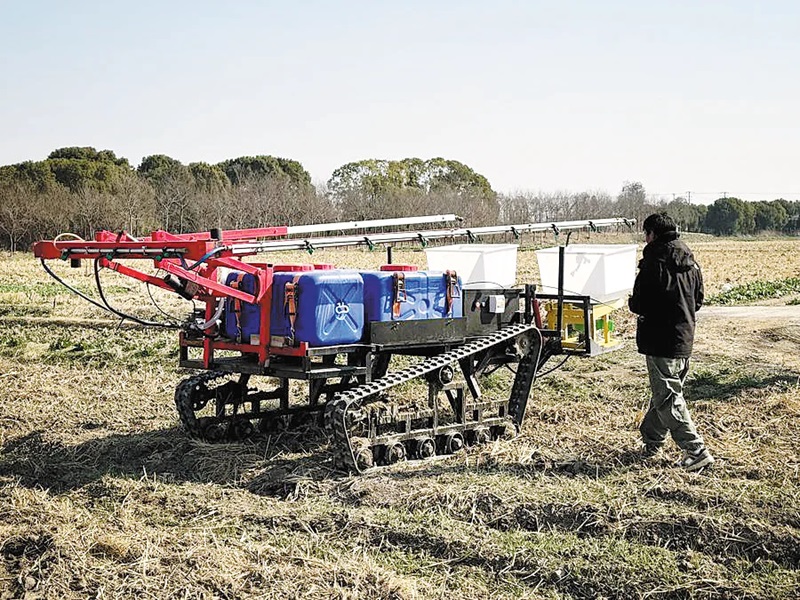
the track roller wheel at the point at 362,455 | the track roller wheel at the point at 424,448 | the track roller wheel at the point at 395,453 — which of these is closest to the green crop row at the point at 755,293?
the track roller wheel at the point at 424,448

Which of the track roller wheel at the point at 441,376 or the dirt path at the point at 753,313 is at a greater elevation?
the track roller wheel at the point at 441,376

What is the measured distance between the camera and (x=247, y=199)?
67062 millimetres

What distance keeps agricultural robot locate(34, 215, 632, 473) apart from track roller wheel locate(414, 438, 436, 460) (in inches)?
0.5

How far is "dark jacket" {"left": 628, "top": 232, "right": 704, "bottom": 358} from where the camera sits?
7.86 metres

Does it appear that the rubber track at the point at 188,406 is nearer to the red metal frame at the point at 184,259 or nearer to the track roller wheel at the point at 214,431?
the track roller wheel at the point at 214,431

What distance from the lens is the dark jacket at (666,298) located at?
25.8 feet

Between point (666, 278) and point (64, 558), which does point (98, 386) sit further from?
point (666, 278)

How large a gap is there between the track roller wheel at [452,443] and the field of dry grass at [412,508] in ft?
0.61

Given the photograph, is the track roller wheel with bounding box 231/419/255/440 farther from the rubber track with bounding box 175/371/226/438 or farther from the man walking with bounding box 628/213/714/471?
the man walking with bounding box 628/213/714/471

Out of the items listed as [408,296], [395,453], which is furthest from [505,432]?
[408,296]

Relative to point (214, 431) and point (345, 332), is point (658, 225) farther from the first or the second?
point (214, 431)

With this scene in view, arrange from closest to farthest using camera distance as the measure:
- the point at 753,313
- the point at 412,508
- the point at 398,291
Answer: the point at 412,508
the point at 398,291
the point at 753,313

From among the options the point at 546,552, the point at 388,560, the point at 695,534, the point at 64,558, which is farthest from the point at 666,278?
the point at 64,558

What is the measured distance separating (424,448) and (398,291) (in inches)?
57.5
